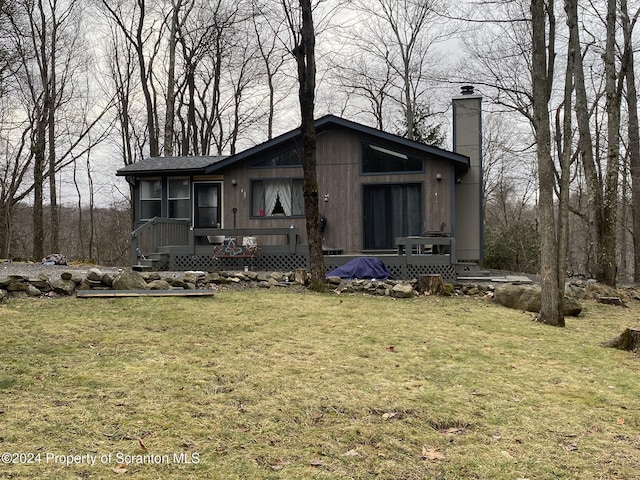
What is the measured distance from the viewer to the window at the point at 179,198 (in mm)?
14625

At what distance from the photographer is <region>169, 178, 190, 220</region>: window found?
14.6 metres

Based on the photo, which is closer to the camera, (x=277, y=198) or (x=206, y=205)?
(x=277, y=198)

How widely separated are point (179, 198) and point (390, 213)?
6.14m

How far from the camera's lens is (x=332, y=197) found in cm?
1356

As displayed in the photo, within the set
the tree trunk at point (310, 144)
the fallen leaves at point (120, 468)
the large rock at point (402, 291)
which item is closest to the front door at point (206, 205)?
the tree trunk at point (310, 144)

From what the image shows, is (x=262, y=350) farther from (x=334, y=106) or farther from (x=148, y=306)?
(x=334, y=106)

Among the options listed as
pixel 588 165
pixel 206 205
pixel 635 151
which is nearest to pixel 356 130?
pixel 206 205

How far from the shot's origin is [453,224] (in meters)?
12.9

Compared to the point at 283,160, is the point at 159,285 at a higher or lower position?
lower

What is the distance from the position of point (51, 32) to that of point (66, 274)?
56.0ft

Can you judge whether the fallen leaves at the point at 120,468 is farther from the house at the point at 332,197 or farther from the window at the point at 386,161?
the window at the point at 386,161

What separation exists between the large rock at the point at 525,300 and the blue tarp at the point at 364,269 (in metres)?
2.51

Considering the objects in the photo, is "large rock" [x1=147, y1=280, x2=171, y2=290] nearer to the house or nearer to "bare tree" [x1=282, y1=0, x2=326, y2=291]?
"bare tree" [x1=282, y1=0, x2=326, y2=291]

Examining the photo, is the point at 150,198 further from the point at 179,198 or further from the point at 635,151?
the point at 635,151
